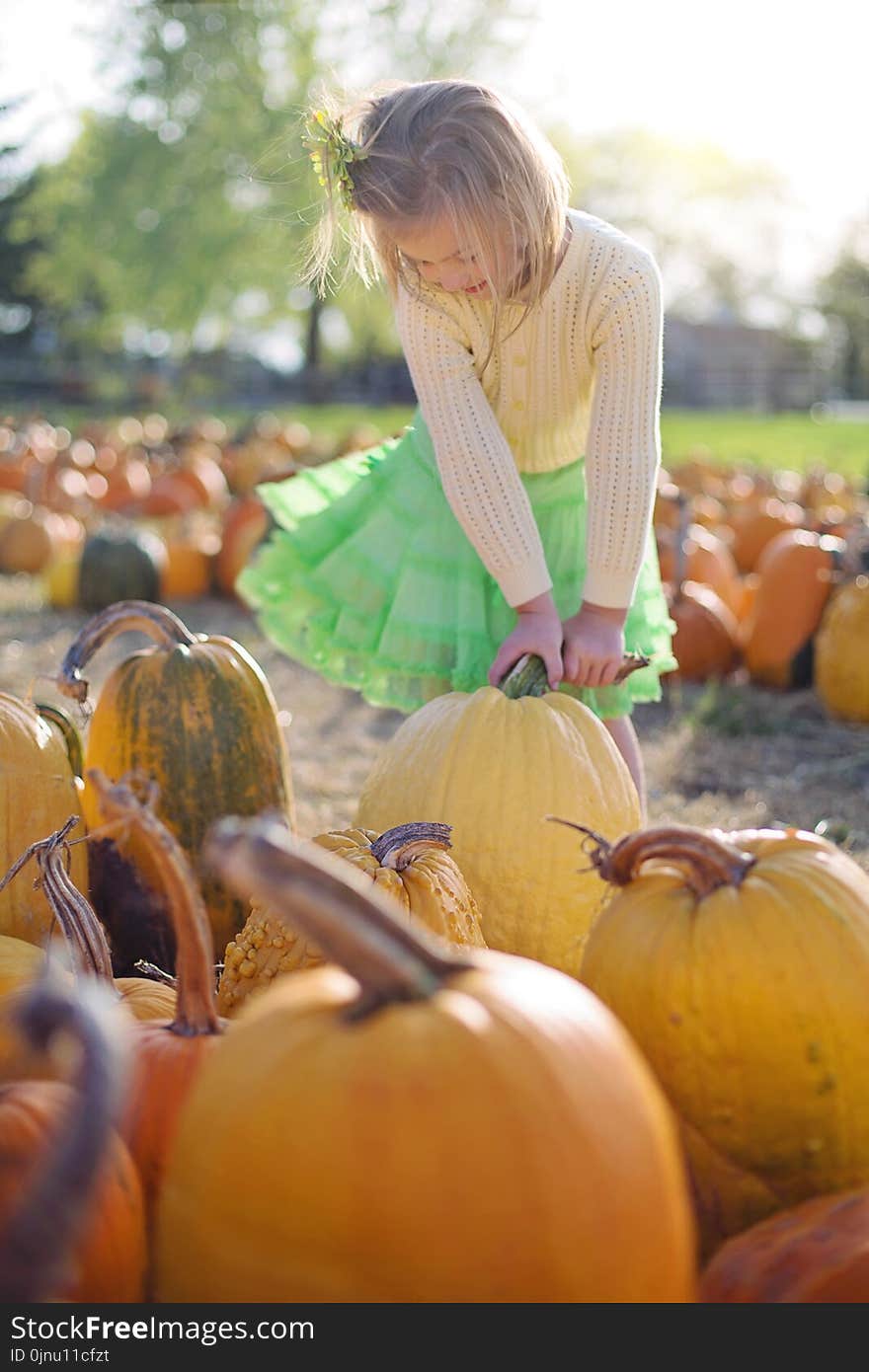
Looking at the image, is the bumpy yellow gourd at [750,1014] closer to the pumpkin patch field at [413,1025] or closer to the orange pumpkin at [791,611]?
the pumpkin patch field at [413,1025]

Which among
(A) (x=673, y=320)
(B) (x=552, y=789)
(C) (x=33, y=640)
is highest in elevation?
(B) (x=552, y=789)

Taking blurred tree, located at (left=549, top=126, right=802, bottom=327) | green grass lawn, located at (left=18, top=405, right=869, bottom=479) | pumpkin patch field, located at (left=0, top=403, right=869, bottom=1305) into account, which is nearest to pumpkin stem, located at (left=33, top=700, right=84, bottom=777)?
pumpkin patch field, located at (left=0, top=403, right=869, bottom=1305)

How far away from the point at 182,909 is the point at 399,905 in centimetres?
54

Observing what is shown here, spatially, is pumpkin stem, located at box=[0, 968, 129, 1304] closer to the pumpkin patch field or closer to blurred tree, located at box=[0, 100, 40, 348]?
the pumpkin patch field

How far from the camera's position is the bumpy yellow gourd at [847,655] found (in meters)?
4.87

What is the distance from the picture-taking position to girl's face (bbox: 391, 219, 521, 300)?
245 cm

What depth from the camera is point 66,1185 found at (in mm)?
815

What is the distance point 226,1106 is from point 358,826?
3.98 feet

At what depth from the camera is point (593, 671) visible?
2627 mm

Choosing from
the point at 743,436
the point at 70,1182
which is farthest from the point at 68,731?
the point at 743,436

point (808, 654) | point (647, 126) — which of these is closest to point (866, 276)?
point (647, 126)

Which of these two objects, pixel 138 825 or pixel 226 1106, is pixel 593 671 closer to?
pixel 138 825

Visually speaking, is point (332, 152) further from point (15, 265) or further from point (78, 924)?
point (15, 265)

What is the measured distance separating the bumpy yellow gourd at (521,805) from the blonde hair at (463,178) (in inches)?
32.9
